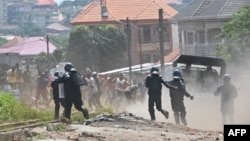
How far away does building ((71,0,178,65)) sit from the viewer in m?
86.1

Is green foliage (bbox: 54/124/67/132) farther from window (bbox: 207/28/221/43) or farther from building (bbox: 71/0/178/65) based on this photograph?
building (bbox: 71/0/178/65)

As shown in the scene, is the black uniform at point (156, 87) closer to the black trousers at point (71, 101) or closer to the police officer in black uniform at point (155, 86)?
the police officer in black uniform at point (155, 86)

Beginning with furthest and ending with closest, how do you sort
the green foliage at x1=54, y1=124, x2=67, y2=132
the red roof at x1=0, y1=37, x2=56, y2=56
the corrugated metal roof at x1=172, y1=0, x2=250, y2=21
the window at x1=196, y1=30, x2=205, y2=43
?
1. the red roof at x1=0, y1=37, x2=56, y2=56
2. the window at x1=196, y1=30, x2=205, y2=43
3. the corrugated metal roof at x1=172, y1=0, x2=250, y2=21
4. the green foliage at x1=54, y1=124, x2=67, y2=132

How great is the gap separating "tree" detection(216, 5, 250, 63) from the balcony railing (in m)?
12.4

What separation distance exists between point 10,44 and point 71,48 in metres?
42.5

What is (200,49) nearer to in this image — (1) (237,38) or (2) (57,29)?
(1) (237,38)

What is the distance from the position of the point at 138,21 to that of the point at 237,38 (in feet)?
144

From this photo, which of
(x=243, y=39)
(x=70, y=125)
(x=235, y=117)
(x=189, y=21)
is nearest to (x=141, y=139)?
(x=70, y=125)

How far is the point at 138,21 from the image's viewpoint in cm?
8850

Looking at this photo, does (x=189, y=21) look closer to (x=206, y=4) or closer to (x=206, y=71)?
(x=206, y=4)

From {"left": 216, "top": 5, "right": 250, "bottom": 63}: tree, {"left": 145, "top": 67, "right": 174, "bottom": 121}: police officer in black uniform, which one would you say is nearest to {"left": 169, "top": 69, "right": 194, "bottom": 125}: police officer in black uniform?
{"left": 145, "top": 67, "right": 174, "bottom": 121}: police officer in black uniform

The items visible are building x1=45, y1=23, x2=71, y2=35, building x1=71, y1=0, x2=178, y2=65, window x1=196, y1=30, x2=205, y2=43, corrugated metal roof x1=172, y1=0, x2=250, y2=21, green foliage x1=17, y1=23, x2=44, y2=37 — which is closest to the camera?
corrugated metal roof x1=172, y1=0, x2=250, y2=21

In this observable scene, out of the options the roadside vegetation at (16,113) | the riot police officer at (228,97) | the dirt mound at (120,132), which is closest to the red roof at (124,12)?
the roadside vegetation at (16,113)

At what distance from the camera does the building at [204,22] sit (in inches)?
2362
